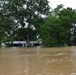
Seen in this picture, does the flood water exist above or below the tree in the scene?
below

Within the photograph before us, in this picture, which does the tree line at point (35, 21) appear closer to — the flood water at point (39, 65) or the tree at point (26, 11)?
the tree at point (26, 11)

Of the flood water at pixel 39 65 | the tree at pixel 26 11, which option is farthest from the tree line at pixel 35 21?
the flood water at pixel 39 65

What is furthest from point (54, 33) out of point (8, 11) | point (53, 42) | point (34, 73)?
point (34, 73)

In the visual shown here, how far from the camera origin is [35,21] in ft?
183

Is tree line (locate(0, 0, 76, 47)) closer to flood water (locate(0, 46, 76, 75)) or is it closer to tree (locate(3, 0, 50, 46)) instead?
tree (locate(3, 0, 50, 46))

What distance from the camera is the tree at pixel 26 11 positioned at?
184 feet

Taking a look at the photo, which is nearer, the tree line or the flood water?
the flood water

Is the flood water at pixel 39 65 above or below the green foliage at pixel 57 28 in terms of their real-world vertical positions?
below

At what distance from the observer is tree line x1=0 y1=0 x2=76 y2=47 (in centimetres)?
5445

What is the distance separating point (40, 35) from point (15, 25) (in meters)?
5.65

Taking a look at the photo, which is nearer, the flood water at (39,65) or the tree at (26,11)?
the flood water at (39,65)

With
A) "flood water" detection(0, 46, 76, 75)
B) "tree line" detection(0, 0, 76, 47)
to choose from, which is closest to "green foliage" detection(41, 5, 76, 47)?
"tree line" detection(0, 0, 76, 47)

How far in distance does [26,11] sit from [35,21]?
110 inches

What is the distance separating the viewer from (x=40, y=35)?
186ft
